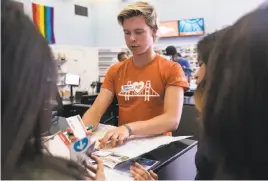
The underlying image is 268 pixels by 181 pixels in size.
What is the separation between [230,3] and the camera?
586 centimetres

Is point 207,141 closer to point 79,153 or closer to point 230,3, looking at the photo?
point 79,153

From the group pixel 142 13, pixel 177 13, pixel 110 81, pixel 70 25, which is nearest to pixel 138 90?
pixel 110 81

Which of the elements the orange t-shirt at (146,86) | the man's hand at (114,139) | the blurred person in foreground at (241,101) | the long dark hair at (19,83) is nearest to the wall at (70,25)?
the orange t-shirt at (146,86)

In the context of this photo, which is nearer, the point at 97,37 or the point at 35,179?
the point at 35,179

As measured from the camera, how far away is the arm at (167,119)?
1212mm

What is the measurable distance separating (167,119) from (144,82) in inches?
→ 9.7

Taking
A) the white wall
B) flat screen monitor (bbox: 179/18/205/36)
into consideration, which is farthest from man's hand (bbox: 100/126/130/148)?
flat screen monitor (bbox: 179/18/205/36)

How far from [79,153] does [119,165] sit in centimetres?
24

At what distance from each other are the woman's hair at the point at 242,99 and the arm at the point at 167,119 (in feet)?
2.20

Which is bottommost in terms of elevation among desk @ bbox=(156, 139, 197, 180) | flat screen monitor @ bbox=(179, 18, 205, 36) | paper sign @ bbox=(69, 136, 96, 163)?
desk @ bbox=(156, 139, 197, 180)

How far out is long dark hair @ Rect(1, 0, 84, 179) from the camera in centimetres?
47

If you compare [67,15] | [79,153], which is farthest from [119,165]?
[67,15]

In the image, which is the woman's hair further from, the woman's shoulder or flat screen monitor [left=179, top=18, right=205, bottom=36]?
flat screen monitor [left=179, top=18, right=205, bottom=36]

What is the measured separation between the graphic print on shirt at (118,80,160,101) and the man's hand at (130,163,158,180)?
0.54m
